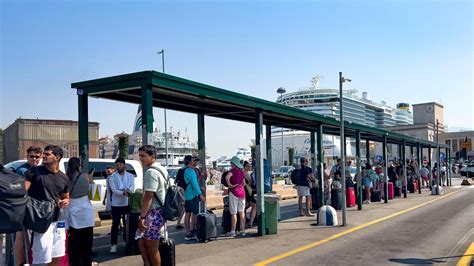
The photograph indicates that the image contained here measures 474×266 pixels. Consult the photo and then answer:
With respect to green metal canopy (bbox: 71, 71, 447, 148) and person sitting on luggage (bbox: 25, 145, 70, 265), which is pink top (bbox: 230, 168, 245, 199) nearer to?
green metal canopy (bbox: 71, 71, 447, 148)

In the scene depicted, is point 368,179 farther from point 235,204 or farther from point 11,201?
point 11,201

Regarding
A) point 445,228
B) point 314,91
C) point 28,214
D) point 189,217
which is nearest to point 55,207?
point 28,214

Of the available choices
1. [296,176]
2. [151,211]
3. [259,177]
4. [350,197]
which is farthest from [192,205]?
[350,197]

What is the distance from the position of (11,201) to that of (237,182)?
20.5 ft

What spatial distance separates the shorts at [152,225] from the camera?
18.7ft

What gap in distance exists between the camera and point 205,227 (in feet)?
31.6

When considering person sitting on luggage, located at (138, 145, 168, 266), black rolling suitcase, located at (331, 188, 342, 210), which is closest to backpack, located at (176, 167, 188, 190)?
person sitting on luggage, located at (138, 145, 168, 266)

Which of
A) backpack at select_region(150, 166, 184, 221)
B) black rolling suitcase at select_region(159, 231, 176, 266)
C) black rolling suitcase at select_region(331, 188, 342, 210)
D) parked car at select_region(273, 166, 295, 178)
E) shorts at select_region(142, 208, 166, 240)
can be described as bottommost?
parked car at select_region(273, 166, 295, 178)

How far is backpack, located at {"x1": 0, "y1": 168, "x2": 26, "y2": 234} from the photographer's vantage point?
4367 millimetres

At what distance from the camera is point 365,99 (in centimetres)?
12181

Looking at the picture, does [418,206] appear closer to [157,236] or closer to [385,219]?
[385,219]

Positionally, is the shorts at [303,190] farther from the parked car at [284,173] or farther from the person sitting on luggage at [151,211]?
the parked car at [284,173]

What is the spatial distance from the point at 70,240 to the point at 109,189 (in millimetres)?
2450

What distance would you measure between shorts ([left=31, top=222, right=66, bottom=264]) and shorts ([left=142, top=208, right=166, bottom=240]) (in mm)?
1038
